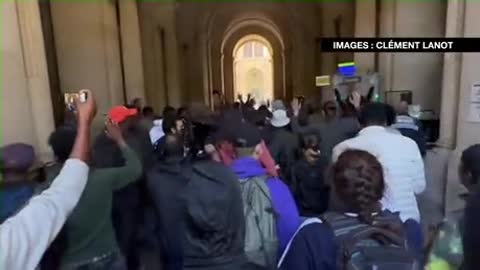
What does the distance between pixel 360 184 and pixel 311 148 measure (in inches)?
75.4

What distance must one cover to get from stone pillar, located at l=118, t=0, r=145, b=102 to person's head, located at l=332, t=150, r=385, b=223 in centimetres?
953

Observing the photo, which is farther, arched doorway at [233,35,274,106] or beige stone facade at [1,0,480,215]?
arched doorway at [233,35,274,106]

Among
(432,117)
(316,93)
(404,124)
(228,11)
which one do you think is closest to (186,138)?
(404,124)

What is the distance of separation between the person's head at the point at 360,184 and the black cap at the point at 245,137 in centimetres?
90

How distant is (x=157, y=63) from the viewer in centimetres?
1414

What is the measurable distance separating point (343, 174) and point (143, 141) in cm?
234

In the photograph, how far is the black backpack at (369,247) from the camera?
153cm

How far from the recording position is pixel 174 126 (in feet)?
11.7

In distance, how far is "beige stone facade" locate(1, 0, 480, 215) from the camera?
5.07m

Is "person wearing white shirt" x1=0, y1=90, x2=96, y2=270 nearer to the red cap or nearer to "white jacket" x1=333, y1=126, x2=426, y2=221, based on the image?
"white jacket" x1=333, y1=126, x2=426, y2=221

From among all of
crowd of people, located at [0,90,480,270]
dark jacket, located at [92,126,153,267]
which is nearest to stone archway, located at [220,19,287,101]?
dark jacket, located at [92,126,153,267]

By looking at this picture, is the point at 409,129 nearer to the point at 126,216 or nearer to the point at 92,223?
the point at 126,216

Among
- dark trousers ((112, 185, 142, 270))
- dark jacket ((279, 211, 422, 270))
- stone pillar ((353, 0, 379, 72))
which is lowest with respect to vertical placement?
dark trousers ((112, 185, 142, 270))

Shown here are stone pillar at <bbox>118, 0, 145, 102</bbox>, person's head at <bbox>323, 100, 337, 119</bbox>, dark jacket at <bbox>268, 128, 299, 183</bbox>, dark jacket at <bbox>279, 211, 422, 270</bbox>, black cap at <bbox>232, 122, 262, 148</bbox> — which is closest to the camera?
dark jacket at <bbox>279, 211, 422, 270</bbox>
